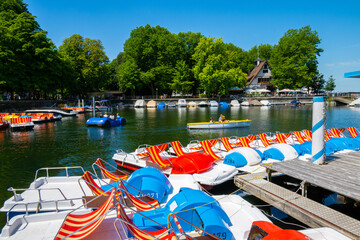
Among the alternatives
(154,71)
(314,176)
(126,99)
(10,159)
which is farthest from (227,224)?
(126,99)

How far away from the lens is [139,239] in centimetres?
575

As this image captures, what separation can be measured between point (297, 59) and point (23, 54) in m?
75.1

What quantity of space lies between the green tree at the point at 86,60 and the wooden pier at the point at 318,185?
68.9 metres

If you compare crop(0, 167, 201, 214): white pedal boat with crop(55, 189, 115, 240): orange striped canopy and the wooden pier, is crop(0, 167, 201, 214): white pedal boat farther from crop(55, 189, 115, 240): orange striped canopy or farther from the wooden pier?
the wooden pier

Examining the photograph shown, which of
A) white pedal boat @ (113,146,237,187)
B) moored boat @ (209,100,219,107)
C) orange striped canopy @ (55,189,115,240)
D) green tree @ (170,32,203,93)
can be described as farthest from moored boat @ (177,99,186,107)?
orange striped canopy @ (55,189,115,240)

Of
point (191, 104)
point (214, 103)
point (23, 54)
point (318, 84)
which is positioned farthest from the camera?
point (318, 84)

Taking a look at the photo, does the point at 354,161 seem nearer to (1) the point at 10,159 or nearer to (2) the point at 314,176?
(2) the point at 314,176

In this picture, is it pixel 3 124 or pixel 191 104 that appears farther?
pixel 191 104

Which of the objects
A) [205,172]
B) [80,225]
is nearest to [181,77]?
[205,172]

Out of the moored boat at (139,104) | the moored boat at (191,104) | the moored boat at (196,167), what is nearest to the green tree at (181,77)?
the moored boat at (191,104)

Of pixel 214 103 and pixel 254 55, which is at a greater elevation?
pixel 254 55

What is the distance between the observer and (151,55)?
78125 millimetres

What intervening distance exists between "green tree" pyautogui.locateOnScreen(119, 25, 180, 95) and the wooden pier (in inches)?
2665

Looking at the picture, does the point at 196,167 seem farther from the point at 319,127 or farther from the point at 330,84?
the point at 330,84
